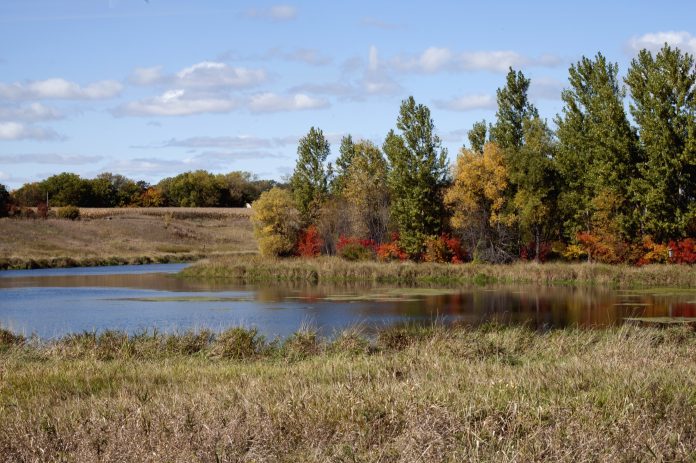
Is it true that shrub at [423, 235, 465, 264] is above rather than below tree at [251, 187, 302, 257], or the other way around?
below

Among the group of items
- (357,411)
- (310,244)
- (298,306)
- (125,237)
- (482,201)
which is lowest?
(298,306)

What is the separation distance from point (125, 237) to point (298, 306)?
64.9 metres

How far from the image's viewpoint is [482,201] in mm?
60156

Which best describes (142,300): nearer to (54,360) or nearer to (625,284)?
(54,360)

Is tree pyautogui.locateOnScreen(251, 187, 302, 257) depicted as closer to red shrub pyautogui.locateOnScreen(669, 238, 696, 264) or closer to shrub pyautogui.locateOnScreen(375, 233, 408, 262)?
shrub pyautogui.locateOnScreen(375, 233, 408, 262)

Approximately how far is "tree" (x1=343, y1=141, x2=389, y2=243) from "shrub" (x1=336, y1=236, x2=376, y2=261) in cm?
132

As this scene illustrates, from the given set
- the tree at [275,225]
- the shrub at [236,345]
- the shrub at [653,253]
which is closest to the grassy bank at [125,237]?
the tree at [275,225]

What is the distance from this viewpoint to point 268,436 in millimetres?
9047

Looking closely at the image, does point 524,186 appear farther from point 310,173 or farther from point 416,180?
point 310,173

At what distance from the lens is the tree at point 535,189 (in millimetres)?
56312

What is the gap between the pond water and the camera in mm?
28828

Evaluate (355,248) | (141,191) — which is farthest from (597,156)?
(141,191)

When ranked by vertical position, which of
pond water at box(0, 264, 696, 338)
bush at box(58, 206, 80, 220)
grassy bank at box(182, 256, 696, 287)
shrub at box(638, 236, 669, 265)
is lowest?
pond water at box(0, 264, 696, 338)

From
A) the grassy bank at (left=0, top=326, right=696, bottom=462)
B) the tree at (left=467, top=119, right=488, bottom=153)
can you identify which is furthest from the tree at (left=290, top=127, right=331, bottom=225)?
the grassy bank at (left=0, top=326, right=696, bottom=462)
